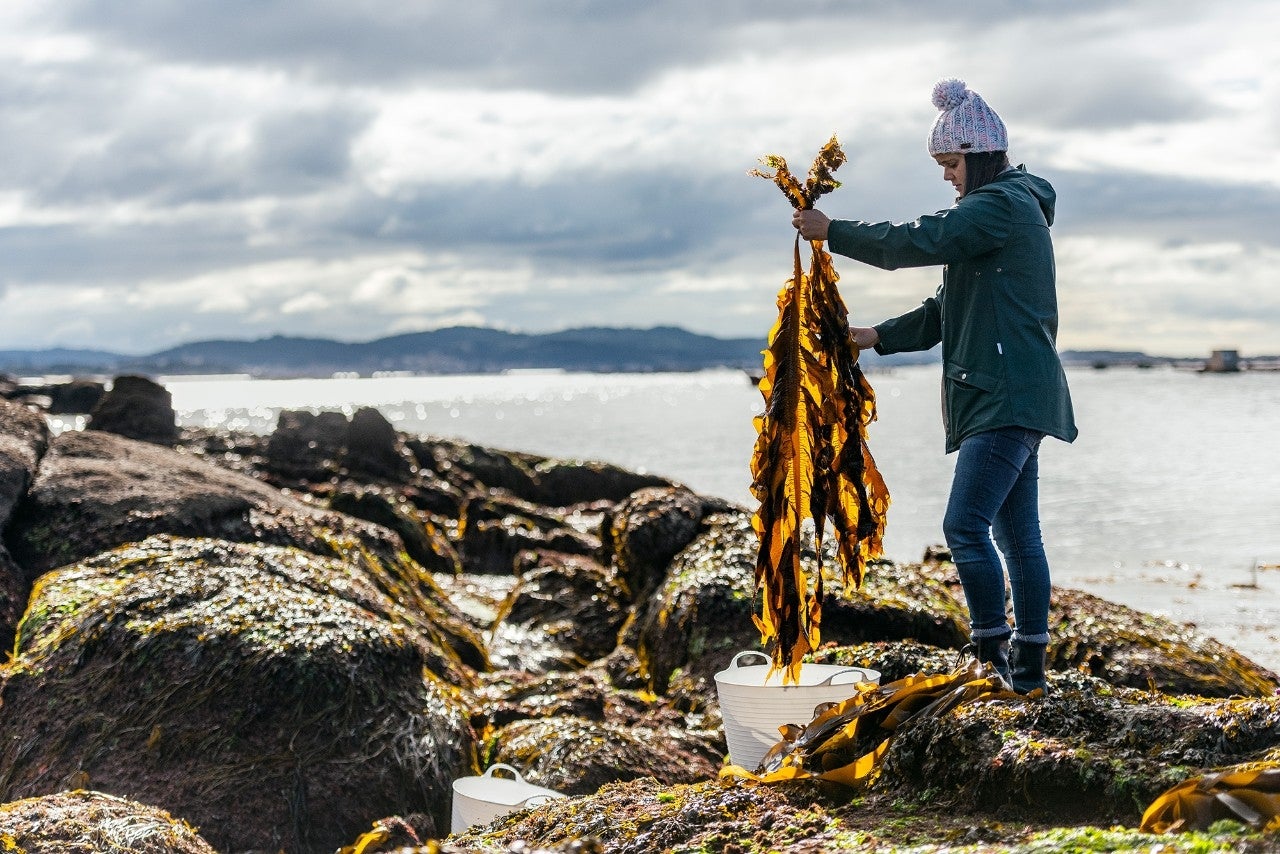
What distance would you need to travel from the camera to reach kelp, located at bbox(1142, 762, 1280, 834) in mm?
2836

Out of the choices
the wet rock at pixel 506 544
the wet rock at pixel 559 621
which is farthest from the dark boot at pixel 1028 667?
the wet rock at pixel 506 544

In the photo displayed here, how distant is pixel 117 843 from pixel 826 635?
4895 mm

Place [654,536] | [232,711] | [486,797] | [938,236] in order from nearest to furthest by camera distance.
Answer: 1. [938,236]
2. [486,797]
3. [232,711]
4. [654,536]

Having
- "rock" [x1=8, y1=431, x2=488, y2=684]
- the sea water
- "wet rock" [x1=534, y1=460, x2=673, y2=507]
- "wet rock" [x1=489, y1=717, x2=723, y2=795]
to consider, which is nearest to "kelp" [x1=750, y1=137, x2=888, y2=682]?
"wet rock" [x1=489, y1=717, x2=723, y2=795]

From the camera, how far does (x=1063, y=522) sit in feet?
93.9

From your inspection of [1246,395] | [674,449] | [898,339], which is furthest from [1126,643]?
[1246,395]

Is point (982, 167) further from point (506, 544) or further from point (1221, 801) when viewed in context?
point (506, 544)

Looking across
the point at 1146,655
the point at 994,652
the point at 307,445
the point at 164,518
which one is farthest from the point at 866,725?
the point at 307,445

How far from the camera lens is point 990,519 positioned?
4.92m

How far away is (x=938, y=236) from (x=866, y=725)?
6.26 ft

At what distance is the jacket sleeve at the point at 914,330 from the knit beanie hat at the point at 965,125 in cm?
72

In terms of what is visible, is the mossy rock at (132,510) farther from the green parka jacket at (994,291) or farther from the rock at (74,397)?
the rock at (74,397)

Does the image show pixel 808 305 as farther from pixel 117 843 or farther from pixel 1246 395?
pixel 1246 395

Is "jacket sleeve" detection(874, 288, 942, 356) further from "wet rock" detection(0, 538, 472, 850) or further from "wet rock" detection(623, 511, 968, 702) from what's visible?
"wet rock" detection(0, 538, 472, 850)
